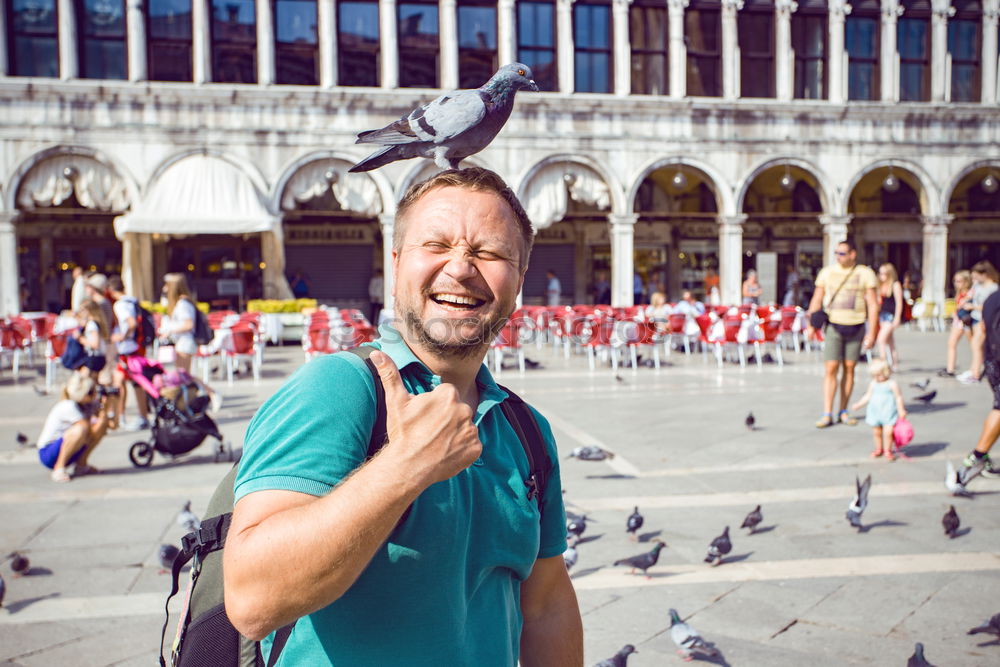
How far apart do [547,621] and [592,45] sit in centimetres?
2224

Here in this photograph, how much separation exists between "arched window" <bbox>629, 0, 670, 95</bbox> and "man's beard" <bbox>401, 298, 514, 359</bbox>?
22541mm

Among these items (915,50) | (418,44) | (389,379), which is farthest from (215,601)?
(915,50)

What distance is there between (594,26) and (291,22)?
7818 millimetres

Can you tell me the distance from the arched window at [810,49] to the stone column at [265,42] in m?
13.8

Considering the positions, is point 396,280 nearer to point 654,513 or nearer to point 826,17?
point 654,513

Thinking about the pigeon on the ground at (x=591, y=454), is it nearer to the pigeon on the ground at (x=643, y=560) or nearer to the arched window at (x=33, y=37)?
the pigeon on the ground at (x=643, y=560)

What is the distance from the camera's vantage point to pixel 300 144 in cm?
1962

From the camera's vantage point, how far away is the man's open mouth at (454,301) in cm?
150

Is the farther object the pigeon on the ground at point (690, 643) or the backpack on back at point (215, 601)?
the pigeon on the ground at point (690, 643)

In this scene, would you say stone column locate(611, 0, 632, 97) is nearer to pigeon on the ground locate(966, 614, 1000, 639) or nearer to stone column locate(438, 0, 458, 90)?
stone column locate(438, 0, 458, 90)

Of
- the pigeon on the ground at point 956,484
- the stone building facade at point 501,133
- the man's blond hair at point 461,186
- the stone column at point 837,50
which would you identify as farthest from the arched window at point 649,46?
the man's blond hair at point 461,186

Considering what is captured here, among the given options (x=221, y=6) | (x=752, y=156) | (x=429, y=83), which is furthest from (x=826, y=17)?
(x=221, y=6)

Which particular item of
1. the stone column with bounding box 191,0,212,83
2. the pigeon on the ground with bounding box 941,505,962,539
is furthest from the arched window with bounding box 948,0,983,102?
the pigeon on the ground with bounding box 941,505,962,539

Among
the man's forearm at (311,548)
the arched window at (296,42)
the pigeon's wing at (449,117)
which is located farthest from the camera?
the arched window at (296,42)
